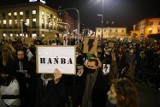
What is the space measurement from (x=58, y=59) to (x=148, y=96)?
6381 mm

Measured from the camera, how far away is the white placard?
4.28m

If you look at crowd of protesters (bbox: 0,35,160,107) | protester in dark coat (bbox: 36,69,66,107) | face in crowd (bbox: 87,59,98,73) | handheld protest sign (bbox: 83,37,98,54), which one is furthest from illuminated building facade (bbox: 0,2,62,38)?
protester in dark coat (bbox: 36,69,66,107)

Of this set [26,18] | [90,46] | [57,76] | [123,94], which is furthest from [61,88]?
[26,18]

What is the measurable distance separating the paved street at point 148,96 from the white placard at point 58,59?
4.91 metres

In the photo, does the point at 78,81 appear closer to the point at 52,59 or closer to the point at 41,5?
the point at 52,59

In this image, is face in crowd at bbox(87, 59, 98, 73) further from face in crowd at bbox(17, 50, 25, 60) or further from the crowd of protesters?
face in crowd at bbox(17, 50, 25, 60)

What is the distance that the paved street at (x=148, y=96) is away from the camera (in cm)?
841

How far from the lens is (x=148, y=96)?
31.2 ft

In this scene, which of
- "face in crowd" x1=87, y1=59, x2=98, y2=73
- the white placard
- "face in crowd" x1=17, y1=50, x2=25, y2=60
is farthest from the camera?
"face in crowd" x1=17, y1=50, x2=25, y2=60

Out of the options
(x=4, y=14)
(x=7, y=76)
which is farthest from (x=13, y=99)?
(x=4, y=14)

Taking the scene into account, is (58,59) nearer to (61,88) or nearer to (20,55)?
(61,88)

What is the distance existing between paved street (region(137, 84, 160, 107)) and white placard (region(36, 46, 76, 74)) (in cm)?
491

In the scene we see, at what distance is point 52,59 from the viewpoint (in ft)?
14.2

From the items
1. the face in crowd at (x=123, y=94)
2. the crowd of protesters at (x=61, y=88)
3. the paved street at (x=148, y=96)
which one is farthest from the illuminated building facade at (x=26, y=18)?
the face in crowd at (x=123, y=94)
